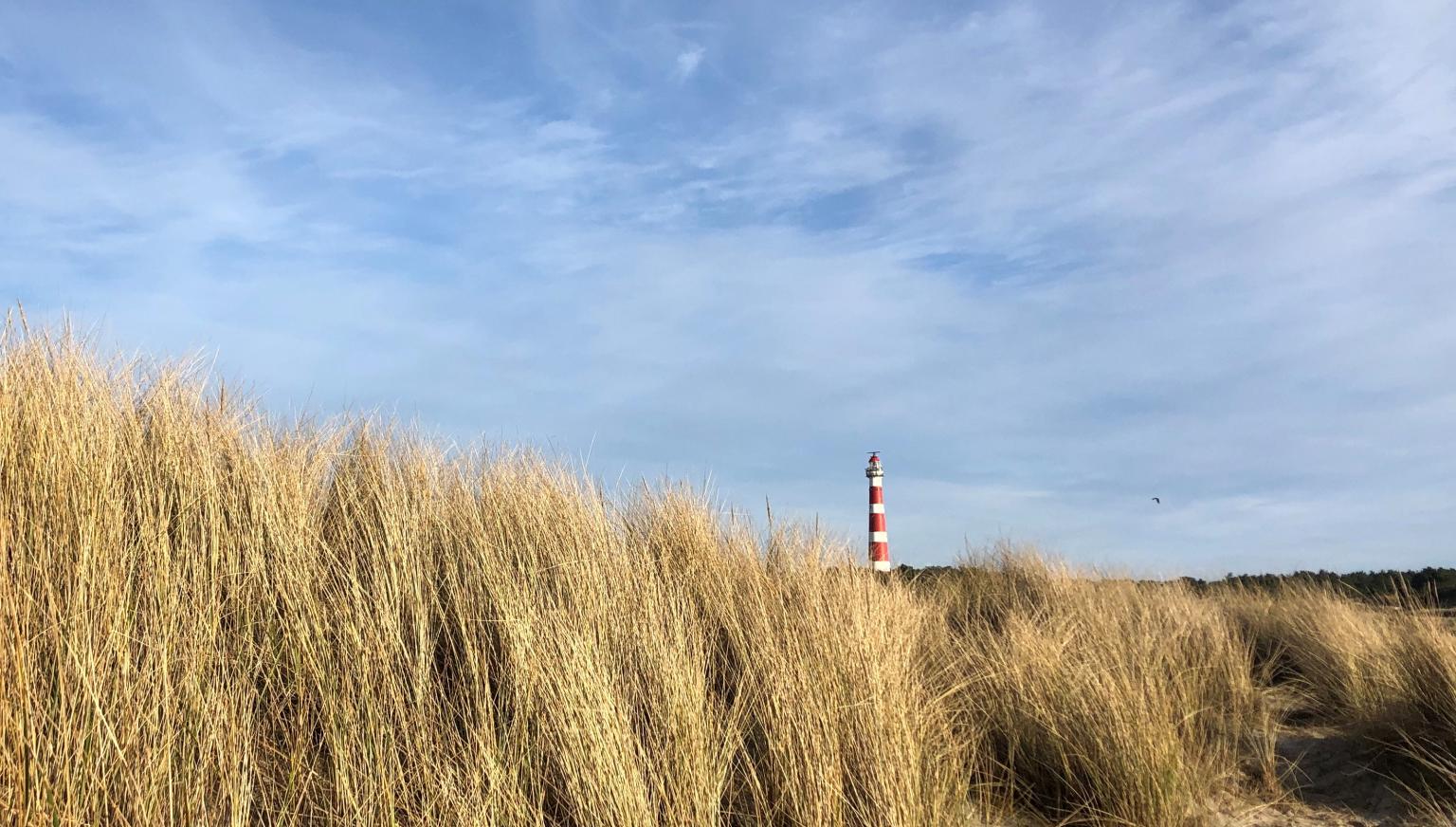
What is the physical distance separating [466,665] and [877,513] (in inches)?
385

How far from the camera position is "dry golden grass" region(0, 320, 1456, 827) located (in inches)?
119

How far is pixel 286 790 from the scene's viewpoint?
316 centimetres

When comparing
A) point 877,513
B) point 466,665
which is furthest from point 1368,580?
point 466,665

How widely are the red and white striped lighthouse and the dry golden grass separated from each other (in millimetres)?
6996

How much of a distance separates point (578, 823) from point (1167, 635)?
15.2 ft

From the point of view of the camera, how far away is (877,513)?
42.9 feet

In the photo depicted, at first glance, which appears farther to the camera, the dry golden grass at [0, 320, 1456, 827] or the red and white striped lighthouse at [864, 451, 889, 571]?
the red and white striped lighthouse at [864, 451, 889, 571]

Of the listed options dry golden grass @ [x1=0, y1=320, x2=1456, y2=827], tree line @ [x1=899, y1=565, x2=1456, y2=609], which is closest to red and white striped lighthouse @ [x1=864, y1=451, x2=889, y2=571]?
tree line @ [x1=899, y1=565, x2=1456, y2=609]

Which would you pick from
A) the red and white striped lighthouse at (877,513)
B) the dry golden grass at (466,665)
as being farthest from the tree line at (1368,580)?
the dry golden grass at (466,665)

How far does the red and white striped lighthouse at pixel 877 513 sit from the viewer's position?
491 inches

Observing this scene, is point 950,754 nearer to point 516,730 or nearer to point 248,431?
point 516,730

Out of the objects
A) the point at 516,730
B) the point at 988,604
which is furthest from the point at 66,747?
the point at 988,604

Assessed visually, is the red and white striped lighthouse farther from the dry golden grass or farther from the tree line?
the dry golden grass

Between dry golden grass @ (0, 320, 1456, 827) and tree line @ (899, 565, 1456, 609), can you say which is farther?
tree line @ (899, 565, 1456, 609)
